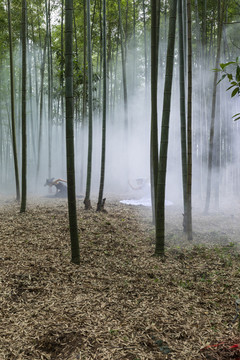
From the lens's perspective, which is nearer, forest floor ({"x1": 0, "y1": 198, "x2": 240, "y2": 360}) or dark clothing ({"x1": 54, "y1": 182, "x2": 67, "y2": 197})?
forest floor ({"x1": 0, "y1": 198, "x2": 240, "y2": 360})

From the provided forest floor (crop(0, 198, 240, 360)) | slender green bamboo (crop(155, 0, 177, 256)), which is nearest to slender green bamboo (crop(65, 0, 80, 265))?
forest floor (crop(0, 198, 240, 360))

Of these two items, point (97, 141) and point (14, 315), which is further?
point (97, 141)

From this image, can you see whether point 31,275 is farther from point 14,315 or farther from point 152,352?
point 152,352

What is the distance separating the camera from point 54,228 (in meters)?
4.05

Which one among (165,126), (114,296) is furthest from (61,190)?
(114,296)

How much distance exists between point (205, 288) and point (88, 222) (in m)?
2.40

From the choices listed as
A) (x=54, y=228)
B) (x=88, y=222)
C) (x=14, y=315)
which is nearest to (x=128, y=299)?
(x=14, y=315)

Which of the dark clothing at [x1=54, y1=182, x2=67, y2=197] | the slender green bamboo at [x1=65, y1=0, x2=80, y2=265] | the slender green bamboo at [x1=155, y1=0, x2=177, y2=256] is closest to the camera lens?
the slender green bamboo at [x1=65, y1=0, x2=80, y2=265]

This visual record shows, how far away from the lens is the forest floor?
168 centimetres

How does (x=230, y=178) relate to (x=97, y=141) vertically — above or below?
below

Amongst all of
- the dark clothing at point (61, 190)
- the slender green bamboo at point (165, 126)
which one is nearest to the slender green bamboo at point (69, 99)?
the slender green bamboo at point (165, 126)

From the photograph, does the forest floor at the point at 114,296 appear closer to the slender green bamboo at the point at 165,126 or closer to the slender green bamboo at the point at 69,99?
the slender green bamboo at the point at 165,126

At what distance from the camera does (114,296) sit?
2.28 m

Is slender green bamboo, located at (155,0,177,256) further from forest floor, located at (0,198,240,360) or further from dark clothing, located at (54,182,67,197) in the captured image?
dark clothing, located at (54,182,67,197)
